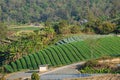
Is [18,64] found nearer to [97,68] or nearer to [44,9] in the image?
[97,68]

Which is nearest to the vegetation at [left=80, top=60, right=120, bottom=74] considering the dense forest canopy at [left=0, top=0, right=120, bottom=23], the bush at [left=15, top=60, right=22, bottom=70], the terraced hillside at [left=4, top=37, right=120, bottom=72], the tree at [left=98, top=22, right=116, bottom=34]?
the terraced hillside at [left=4, top=37, right=120, bottom=72]

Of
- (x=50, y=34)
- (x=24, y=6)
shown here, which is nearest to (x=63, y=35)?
(x=50, y=34)

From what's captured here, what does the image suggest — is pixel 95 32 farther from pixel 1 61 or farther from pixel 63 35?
pixel 1 61

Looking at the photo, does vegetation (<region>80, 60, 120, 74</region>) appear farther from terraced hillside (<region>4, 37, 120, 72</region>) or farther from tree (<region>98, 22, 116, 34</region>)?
tree (<region>98, 22, 116, 34</region>)

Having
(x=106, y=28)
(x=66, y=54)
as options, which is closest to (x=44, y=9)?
(x=106, y=28)

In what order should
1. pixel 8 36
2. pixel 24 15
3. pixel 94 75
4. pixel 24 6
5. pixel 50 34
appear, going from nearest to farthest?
pixel 94 75
pixel 50 34
pixel 8 36
pixel 24 15
pixel 24 6

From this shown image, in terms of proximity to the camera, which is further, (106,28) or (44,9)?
(44,9)
